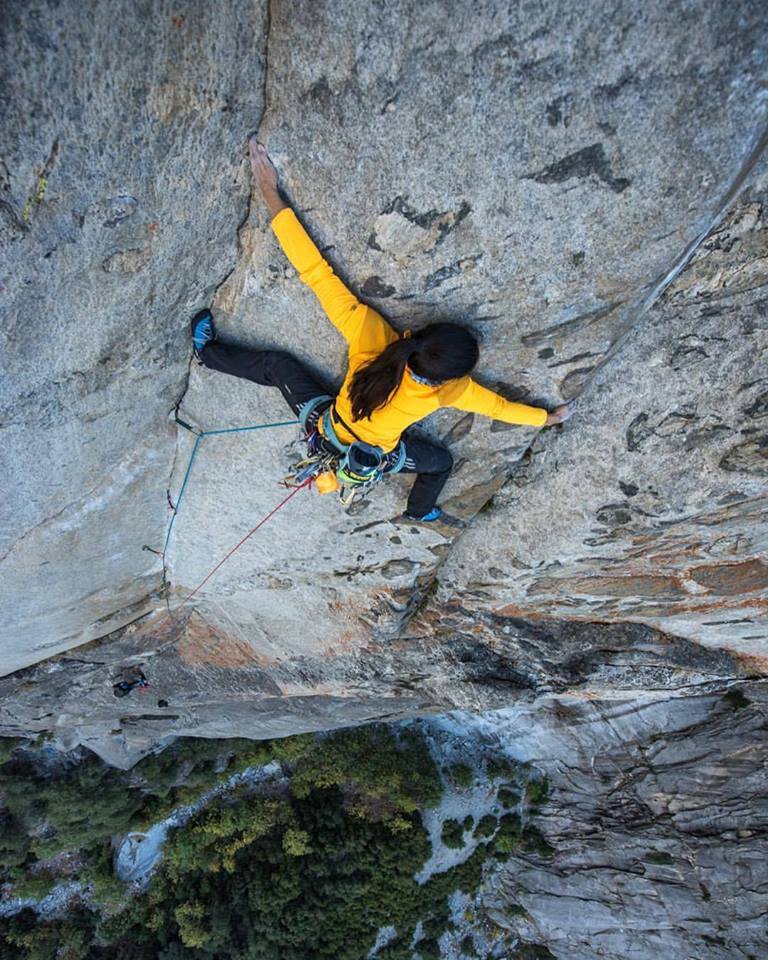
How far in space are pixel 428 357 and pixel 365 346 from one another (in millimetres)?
363

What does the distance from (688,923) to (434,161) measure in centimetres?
825

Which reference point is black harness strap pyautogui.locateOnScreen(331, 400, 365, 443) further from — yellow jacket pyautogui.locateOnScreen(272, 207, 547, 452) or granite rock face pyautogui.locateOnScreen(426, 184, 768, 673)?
granite rock face pyautogui.locateOnScreen(426, 184, 768, 673)

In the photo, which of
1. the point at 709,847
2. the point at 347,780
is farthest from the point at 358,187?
the point at 347,780

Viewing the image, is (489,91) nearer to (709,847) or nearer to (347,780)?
(709,847)

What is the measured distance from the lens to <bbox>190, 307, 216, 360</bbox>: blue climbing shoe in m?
2.87

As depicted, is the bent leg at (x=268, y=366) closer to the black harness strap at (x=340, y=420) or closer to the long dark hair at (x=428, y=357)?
the black harness strap at (x=340, y=420)

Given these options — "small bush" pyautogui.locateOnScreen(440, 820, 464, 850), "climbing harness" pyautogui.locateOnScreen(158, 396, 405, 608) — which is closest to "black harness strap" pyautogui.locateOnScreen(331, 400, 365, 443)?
"climbing harness" pyautogui.locateOnScreen(158, 396, 405, 608)

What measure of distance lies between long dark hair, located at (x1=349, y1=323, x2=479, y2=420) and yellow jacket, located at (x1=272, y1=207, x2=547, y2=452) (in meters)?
0.08

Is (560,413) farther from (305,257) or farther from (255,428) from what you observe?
(255,428)

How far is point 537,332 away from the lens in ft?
8.82

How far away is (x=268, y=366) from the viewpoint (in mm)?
2947

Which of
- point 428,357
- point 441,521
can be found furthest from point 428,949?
point 428,357

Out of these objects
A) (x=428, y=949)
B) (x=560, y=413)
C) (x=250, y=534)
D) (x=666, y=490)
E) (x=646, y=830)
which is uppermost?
(x=250, y=534)

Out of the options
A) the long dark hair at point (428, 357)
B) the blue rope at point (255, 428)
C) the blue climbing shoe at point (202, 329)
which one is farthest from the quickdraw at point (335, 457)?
the blue climbing shoe at point (202, 329)
